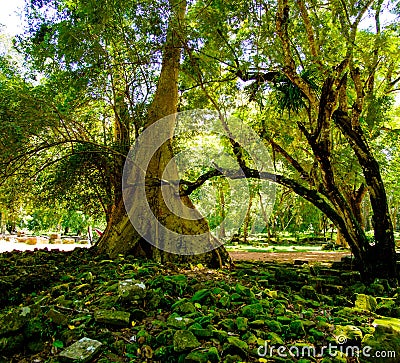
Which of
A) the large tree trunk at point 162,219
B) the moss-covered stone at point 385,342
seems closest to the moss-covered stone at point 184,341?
the moss-covered stone at point 385,342

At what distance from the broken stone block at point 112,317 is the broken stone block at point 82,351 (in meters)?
0.32

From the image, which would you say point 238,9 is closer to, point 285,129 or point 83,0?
point 83,0

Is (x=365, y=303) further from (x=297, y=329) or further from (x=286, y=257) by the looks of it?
(x=286, y=257)

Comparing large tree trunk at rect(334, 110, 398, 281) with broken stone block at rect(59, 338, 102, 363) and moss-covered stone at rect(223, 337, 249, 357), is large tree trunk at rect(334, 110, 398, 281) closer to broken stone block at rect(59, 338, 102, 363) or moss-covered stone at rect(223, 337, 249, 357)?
moss-covered stone at rect(223, 337, 249, 357)

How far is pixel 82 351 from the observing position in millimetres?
2807

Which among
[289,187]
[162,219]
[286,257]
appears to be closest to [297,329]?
[162,219]

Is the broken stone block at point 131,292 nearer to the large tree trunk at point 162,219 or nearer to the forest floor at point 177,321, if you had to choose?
the forest floor at point 177,321

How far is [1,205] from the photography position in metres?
7.35

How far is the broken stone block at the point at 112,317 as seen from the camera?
3296 mm

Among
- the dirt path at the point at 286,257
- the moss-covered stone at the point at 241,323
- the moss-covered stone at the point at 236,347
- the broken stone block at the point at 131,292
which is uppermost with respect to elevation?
the broken stone block at the point at 131,292

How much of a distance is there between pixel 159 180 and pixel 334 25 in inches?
163

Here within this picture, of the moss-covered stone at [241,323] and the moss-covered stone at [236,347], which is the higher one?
the moss-covered stone at [241,323]

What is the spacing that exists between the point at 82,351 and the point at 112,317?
520mm

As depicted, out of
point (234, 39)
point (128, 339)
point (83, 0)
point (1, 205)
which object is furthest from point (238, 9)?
point (1, 205)
